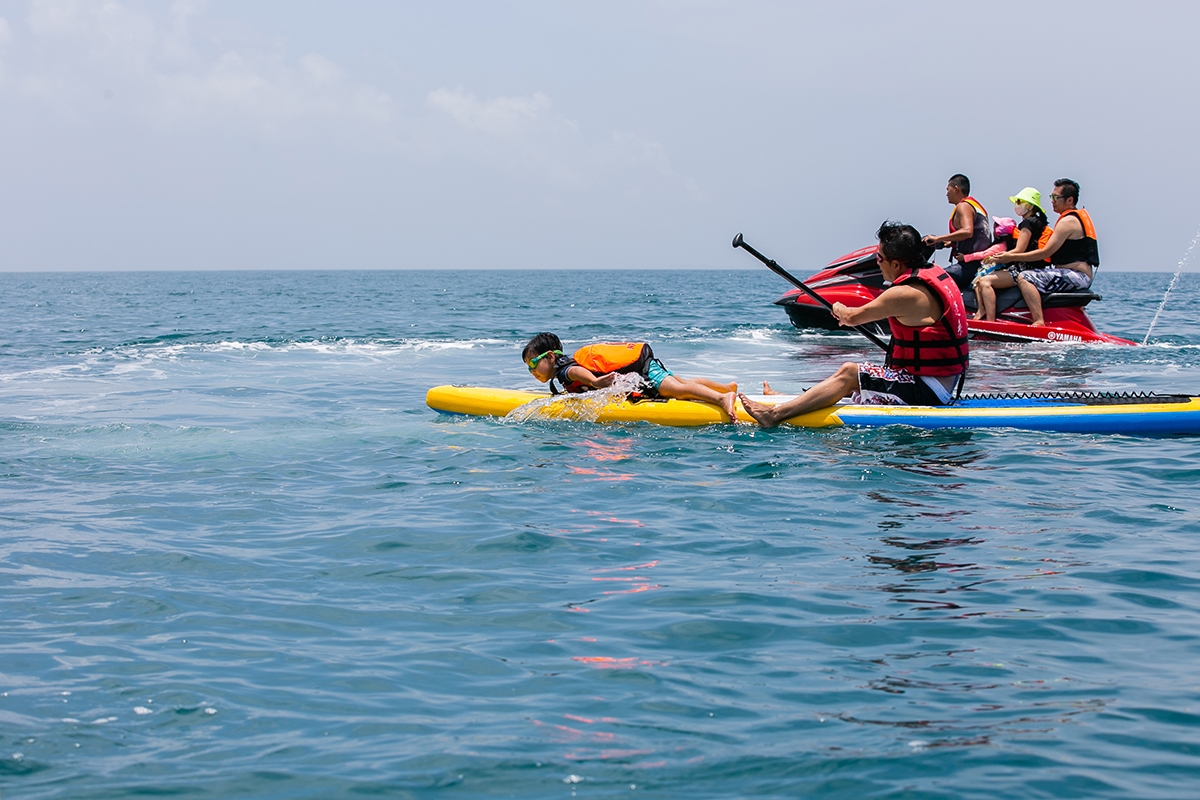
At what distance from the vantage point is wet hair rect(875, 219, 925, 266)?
Result: 7.47 m

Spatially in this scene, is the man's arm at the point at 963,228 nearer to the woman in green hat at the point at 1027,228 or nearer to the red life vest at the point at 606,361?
the woman in green hat at the point at 1027,228

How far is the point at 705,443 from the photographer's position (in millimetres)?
8242

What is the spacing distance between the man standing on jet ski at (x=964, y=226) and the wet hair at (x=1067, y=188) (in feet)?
4.17

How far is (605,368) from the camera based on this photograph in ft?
29.9

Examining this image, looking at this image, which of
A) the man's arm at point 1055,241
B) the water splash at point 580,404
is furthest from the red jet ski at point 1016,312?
the water splash at point 580,404

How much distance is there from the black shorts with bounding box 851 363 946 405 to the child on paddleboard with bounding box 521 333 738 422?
1102 millimetres

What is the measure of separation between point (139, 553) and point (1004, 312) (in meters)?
13.0

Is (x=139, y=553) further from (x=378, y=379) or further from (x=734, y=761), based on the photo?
(x=378, y=379)

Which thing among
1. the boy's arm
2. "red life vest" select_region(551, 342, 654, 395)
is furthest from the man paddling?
the boy's arm

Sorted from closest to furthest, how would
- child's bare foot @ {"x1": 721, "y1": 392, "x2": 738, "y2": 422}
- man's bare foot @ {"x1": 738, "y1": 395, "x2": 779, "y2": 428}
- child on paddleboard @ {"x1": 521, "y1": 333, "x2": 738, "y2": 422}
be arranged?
man's bare foot @ {"x1": 738, "y1": 395, "x2": 779, "y2": 428}
child's bare foot @ {"x1": 721, "y1": 392, "x2": 738, "y2": 422}
child on paddleboard @ {"x1": 521, "y1": 333, "x2": 738, "y2": 422}

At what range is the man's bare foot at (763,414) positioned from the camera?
852cm

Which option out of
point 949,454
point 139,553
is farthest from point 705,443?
point 139,553

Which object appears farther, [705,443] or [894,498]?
[705,443]

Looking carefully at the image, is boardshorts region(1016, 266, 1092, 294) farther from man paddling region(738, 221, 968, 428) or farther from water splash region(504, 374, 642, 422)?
water splash region(504, 374, 642, 422)
